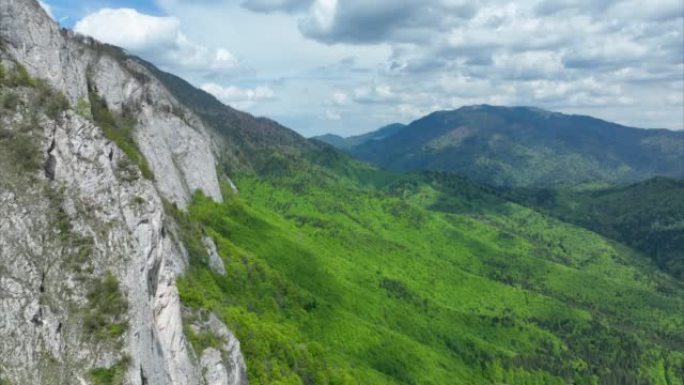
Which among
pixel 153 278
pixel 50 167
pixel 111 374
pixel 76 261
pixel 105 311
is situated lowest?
pixel 111 374

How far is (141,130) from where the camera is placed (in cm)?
16975

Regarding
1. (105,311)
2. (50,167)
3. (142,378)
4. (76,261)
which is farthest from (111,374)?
(50,167)

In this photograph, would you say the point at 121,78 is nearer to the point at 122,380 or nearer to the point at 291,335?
the point at 291,335

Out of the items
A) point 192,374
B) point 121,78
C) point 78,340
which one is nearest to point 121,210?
point 78,340

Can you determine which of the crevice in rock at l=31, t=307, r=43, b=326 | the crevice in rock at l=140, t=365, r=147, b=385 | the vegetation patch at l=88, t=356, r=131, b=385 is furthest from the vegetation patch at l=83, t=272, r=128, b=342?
the crevice in rock at l=140, t=365, r=147, b=385

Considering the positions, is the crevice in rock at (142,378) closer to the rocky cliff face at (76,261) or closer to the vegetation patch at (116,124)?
the rocky cliff face at (76,261)

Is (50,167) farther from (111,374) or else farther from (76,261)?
(111,374)

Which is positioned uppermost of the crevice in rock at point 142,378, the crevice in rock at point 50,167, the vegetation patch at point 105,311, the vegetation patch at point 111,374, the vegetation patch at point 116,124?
the vegetation patch at point 116,124

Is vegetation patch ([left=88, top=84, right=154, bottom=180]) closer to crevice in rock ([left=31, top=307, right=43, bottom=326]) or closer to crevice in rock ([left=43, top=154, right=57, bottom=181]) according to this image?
crevice in rock ([left=43, top=154, right=57, bottom=181])

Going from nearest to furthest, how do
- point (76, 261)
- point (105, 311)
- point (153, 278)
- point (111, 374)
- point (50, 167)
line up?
point (111, 374) < point (105, 311) < point (76, 261) < point (50, 167) < point (153, 278)

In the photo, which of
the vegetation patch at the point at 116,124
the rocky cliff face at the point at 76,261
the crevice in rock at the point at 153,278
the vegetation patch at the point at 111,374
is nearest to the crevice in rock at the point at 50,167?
the rocky cliff face at the point at 76,261

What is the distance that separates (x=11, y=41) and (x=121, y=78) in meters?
71.2

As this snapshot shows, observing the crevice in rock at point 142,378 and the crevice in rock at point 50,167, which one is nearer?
the crevice in rock at point 142,378

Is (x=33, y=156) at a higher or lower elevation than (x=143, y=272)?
higher
